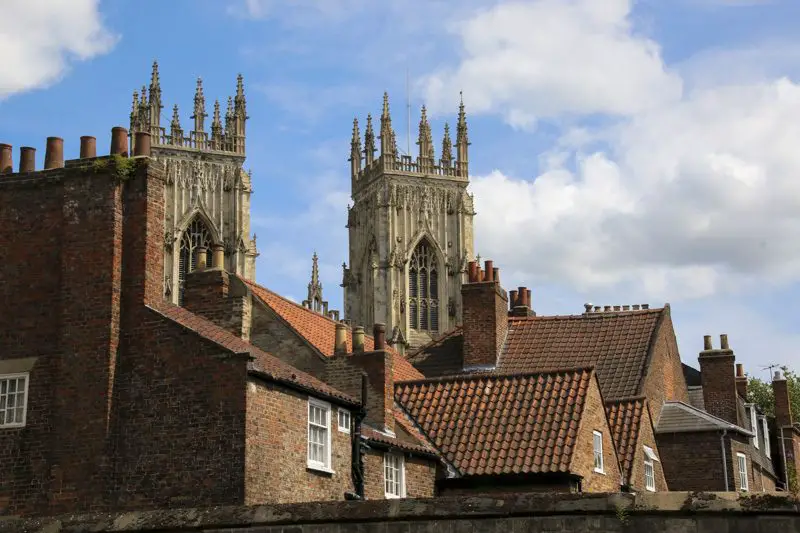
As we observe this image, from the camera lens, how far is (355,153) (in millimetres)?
112500

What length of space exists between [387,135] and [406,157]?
2250 millimetres

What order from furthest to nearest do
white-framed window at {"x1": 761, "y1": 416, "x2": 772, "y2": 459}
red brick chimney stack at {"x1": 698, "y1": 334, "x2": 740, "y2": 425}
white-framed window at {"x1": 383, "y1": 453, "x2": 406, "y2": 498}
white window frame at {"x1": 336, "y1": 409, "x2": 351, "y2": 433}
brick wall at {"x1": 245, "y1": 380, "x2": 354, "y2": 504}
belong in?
white-framed window at {"x1": 761, "y1": 416, "x2": 772, "y2": 459} < red brick chimney stack at {"x1": 698, "y1": 334, "x2": 740, "y2": 425} < white-framed window at {"x1": 383, "y1": 453, "x2": 406, "y2": 498} < white window frame at {"x1": 336, "y1": 409, "x2": 351, "y2": 433} < brick wall at {"x1": 245, "y1": 380, "x2": 354, "y2": 504}

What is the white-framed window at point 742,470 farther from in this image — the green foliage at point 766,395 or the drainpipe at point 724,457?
the green foliage at point 766,395

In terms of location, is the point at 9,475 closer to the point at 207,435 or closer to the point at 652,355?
the point at 207,435

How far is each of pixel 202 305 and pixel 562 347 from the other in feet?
39.9

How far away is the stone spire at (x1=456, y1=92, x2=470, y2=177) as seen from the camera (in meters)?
110

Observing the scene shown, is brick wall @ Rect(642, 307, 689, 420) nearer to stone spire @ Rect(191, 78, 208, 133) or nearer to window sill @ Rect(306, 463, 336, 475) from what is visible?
window sill @ Rect(306, 463, 336, 475)

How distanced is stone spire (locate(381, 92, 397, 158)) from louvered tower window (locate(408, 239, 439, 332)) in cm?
772

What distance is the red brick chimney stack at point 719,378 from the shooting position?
140 ft

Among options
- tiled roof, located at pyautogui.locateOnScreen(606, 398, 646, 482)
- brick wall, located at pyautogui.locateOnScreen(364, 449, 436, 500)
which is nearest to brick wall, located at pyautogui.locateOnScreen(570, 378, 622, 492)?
tiled roof, located at pyautogui.locateOnScreen(606, 398, 646, 482)

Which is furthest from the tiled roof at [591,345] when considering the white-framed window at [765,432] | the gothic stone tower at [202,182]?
the gothic stone tower at [202,182]

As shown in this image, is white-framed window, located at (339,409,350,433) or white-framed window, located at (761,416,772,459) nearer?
white-framed window, located at (339,409,350,433)

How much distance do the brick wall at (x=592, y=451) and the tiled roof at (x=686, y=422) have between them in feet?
19.3

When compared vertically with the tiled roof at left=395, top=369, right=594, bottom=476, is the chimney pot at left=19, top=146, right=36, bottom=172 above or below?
above
